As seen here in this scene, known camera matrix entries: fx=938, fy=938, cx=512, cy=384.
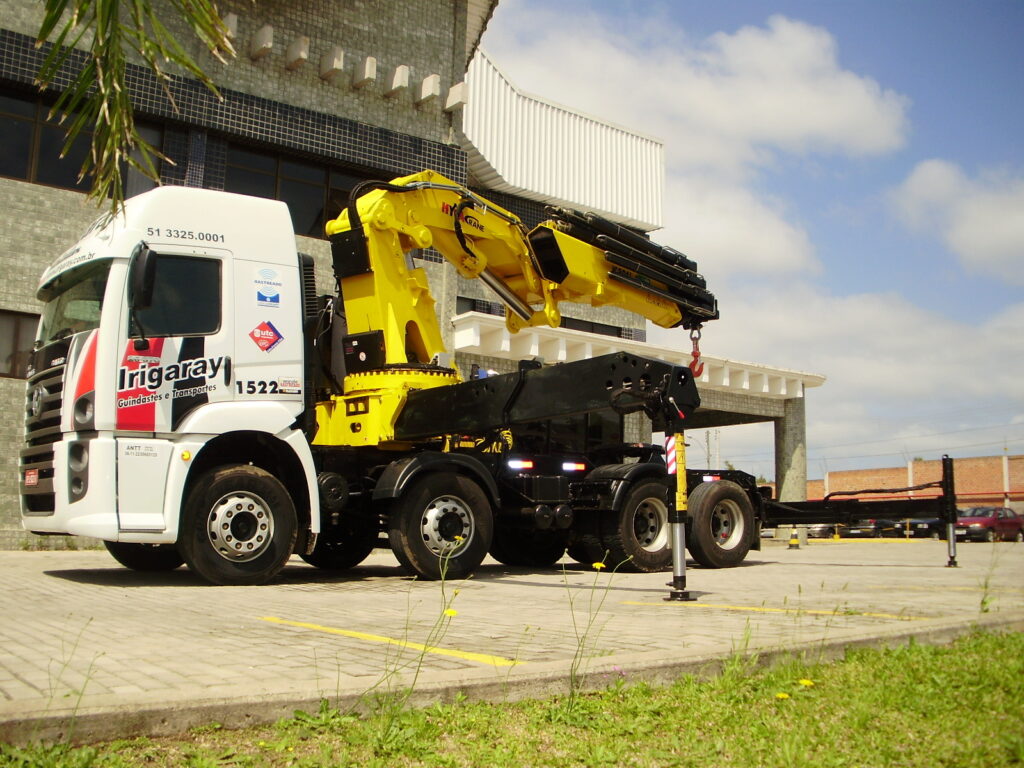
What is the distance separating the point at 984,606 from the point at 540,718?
388 centimetres

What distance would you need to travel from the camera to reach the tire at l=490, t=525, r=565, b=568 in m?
12.6

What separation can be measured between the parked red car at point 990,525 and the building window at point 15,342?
2765 centimetres

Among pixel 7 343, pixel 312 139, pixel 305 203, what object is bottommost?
pixel 7 343

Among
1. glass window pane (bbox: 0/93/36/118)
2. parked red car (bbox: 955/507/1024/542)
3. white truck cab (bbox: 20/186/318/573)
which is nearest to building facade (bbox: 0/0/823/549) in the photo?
glass window pane (bbox: 0/93/36/118)

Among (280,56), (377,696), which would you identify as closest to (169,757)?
(377,696)

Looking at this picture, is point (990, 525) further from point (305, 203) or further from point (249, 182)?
point (249, 182)

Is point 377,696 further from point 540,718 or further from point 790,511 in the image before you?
point 790,511

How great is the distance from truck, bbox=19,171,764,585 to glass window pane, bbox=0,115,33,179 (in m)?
7.51

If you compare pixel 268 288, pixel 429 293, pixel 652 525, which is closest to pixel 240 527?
pixel 268 288

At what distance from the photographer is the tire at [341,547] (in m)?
11.5

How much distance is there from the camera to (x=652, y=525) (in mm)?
11938

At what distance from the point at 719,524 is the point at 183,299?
7.64 meters

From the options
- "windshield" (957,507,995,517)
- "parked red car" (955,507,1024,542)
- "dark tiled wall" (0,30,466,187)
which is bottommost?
"parked red car" (955,507,1024,542)

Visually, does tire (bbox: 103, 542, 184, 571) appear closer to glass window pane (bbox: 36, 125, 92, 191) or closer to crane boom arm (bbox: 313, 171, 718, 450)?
crane boom arm (bbox: 313, 171, 718, 450)
